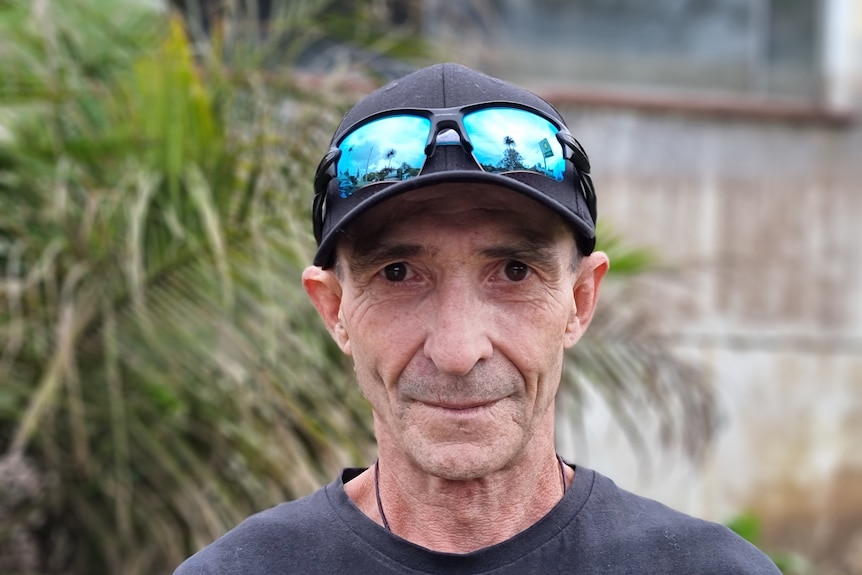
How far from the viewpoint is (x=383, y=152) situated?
156 centimetres

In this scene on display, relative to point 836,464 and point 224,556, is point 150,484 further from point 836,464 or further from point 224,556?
point 836,464

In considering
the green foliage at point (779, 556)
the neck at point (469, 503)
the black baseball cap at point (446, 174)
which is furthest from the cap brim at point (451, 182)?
the green foliage at point (779, 556)

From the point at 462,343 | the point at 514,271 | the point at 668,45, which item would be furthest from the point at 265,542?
the point at 668,45

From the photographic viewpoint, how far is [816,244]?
6648 millimetres

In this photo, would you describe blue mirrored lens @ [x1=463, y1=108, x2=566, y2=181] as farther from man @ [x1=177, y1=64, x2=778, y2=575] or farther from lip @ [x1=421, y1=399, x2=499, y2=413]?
lip @ [x1=421, y1=399, x2=499, y2=413]

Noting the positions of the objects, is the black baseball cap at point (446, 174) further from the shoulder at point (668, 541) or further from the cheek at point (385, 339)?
the shoulder at point (668, 541)

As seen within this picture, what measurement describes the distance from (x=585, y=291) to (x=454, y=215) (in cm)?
30

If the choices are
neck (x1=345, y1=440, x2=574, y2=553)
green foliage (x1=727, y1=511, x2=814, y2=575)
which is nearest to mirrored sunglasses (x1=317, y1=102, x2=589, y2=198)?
neck (x1=345, y1=440, x2=574, y2=553)

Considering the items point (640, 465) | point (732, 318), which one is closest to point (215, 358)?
point (640, 465)

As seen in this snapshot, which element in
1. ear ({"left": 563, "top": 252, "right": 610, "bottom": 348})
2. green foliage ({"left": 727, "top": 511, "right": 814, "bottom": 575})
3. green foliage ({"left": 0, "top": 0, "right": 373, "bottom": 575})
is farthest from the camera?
green foliage ({"left": 727, "top": 511, "right": 814, "bottom": 575})

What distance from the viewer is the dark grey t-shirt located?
1.58 m

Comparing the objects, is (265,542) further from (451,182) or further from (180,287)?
(180,287)

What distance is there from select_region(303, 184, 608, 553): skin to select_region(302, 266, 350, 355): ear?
1.9 inches

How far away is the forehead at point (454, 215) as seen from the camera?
1.55 m
